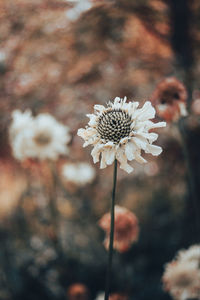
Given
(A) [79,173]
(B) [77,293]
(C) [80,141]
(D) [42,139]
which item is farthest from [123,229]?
(C) [80,141]

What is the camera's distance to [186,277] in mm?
1152

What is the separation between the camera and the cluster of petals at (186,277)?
114 cm

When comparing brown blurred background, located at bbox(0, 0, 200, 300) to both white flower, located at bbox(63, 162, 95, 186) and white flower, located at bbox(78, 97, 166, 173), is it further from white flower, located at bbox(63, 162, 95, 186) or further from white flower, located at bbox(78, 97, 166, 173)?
white flower, located at bbox(78, 97, 166, 173)

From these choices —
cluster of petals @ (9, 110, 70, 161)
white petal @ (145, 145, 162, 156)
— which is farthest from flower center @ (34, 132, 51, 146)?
white petal @ (145, 145, 162, 156)

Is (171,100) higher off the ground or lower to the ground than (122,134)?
higher

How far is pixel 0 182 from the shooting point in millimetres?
2377

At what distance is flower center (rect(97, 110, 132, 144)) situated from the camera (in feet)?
2.42

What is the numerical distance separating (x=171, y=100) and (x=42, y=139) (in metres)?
0.86

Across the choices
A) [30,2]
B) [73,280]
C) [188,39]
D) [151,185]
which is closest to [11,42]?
[30,2]

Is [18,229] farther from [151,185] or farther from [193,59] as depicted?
[193,59]

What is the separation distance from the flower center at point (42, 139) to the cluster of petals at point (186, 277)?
1.03m

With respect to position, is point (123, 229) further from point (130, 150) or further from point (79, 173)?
point (79, 173)

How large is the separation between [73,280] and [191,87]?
63.0 inches

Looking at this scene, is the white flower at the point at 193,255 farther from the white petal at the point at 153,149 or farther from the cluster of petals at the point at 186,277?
the white petal at the point at 153,149
